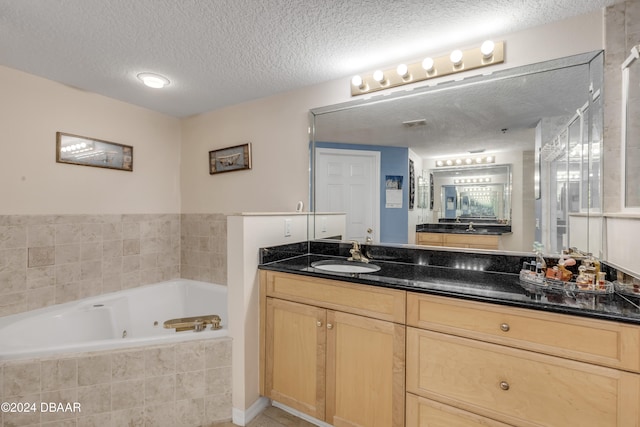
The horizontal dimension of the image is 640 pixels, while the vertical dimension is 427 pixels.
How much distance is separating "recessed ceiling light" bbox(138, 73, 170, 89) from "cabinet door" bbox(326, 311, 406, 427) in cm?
207

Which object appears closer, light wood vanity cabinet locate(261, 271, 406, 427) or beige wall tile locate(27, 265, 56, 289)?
light wood vanity cabinet locate(261, 271, 406, 427)

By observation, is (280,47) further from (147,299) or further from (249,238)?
(147,299)

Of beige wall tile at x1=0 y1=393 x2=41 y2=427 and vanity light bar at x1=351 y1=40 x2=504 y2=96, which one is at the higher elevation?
vanity light bar at x1=351 y1=40 x2=504 y2=96

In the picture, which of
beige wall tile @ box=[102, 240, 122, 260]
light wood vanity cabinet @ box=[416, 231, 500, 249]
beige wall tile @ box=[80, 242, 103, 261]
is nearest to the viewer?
light wood vanity cabinet @ box=[416, 231, 500, 249]

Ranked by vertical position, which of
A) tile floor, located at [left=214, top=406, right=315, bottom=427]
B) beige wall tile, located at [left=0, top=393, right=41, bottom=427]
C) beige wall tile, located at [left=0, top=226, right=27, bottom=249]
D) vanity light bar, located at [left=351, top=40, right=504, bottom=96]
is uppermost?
vanity light bar, located at [left=351, top=40, right=504, bottom=96]

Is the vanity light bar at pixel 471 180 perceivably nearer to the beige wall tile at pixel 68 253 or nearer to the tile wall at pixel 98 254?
the tile wall at pixel 98 254

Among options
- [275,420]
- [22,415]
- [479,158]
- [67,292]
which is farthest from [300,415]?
[67,292]

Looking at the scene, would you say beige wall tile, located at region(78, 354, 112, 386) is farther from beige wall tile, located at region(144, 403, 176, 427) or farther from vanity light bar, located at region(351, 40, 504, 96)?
vanity light bar, located at region(351, 40, 504, 96)

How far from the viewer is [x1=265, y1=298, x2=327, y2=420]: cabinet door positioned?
1.60 metres

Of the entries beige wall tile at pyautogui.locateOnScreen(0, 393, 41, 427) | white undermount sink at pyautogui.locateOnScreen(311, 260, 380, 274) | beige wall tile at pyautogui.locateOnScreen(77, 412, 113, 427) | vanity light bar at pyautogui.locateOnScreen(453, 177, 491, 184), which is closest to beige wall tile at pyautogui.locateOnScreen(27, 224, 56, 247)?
beige wall tile at pyautogui.locateOnScreen(0, 393, 41, 427)

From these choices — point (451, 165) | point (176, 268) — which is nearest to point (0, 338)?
point (176, 268)

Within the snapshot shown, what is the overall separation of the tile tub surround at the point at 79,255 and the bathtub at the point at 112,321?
97 mm

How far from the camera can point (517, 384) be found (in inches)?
43.9

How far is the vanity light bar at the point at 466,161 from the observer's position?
1.71m
